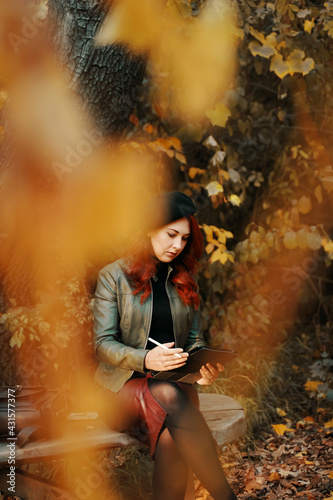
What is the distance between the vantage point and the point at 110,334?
293 centimetres

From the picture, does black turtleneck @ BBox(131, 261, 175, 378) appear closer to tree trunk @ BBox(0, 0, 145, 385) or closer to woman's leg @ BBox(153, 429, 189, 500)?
woman's leg @ BBox(153, 429, 189, 500)

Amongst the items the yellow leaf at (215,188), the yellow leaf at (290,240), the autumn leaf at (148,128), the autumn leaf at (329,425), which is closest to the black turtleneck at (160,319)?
the yellow leaf at (215,188)

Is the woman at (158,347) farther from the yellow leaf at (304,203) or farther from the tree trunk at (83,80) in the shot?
the yellow leaf at (304,203)

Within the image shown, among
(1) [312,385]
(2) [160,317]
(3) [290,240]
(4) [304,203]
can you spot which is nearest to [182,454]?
(2) [160,317]

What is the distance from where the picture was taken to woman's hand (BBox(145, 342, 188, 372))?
2.71m

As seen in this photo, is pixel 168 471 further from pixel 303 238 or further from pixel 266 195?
pixel 266 195

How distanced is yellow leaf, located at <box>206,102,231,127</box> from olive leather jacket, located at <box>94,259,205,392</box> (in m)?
1.35

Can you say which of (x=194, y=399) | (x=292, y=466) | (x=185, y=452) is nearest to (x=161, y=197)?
(x=194, y=399)

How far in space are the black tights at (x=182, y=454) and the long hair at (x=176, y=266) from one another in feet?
1.74

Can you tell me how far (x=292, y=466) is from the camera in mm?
3967

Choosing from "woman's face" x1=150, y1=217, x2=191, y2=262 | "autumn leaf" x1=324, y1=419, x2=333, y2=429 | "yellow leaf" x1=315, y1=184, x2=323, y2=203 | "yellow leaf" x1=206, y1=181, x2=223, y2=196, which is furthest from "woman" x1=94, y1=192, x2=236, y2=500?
"yellow leaf" x1=315, y1=184, x2=323, y2=203

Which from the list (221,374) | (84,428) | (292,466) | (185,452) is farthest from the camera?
(221,374)

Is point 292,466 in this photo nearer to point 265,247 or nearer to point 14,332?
point 265,247

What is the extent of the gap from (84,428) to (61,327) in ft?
2.27
